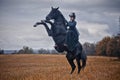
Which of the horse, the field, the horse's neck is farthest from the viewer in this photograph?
the field

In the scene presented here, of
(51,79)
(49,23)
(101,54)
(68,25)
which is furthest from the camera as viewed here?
(101,54)

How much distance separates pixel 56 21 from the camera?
12.5 metres

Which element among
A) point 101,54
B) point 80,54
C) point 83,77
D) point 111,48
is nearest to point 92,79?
point 83,77

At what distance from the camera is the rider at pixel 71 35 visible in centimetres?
1266

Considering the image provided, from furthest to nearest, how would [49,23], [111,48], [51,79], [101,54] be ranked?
1. [101,54]
2. [111,48]
3. [51,79]
4. [49,23]

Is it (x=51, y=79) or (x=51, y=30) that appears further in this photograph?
(x=51, y=79)

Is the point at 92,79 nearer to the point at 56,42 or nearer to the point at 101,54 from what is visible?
the point at 56,42

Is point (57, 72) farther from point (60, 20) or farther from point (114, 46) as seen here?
point (114, 46)

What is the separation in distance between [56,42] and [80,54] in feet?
5.35

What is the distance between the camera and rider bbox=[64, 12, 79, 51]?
1266cm

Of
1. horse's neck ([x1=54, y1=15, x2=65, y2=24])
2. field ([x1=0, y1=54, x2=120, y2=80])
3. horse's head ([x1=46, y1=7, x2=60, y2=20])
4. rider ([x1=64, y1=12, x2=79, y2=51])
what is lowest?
field ([x1=0, y1=54, x2=120, y2=80])

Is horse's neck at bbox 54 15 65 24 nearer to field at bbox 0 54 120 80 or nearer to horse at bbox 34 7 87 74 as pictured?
horse at bbox 34 7 87 74

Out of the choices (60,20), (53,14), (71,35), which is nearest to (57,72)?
(71,35)

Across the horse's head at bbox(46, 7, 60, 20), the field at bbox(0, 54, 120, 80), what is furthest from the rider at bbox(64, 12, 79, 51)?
the field at bbox(0, 54, 120, 80)
